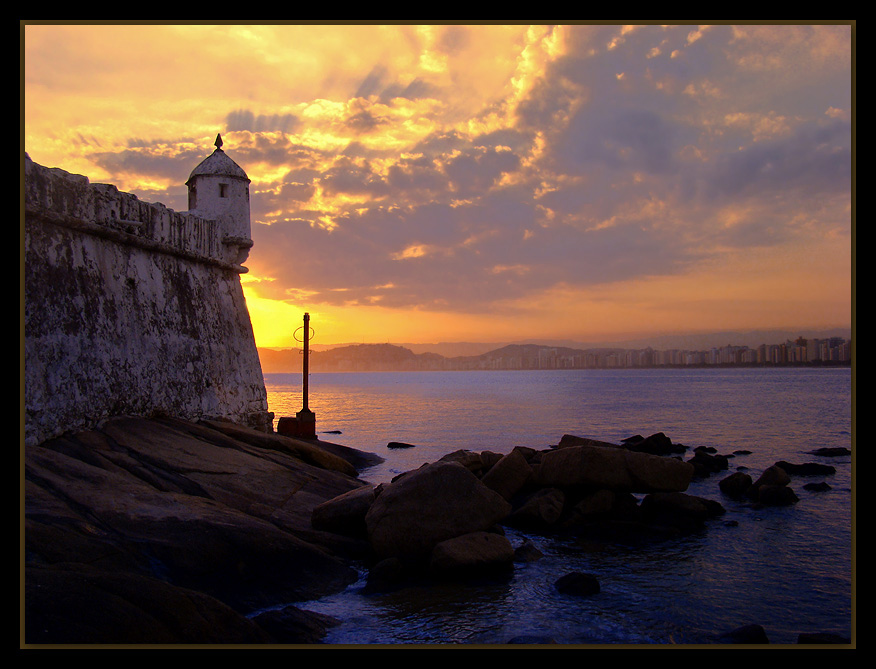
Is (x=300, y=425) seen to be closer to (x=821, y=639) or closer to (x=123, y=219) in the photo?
(x=123, y=219)

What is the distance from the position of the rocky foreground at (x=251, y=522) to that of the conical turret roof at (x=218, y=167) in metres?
7.99

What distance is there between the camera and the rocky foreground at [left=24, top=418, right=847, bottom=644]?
6.36 m

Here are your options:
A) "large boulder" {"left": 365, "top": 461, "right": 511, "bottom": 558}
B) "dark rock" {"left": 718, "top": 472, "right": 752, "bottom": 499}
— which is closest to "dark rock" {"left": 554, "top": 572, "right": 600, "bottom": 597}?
"large boulder" {"left": 365, "top": 461, "right": 511, "bottom": 558}

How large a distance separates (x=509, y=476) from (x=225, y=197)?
1217 cm

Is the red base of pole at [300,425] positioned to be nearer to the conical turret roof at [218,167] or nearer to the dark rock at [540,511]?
the conical turret roof at [218,167]

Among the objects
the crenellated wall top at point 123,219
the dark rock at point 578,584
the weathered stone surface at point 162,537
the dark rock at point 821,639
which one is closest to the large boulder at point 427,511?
the weathered stone surface at point 162,537

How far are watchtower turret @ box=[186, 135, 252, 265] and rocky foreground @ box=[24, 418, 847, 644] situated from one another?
6.13 meters

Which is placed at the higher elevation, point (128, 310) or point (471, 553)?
point (128, 310)

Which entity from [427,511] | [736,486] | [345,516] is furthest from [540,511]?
[736,486]

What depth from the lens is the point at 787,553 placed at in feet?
39.7

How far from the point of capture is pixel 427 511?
10398 millimetres

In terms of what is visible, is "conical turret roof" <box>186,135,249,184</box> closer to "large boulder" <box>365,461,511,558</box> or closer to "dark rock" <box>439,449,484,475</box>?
"dark rock" <box>439,449,484,475</box>
